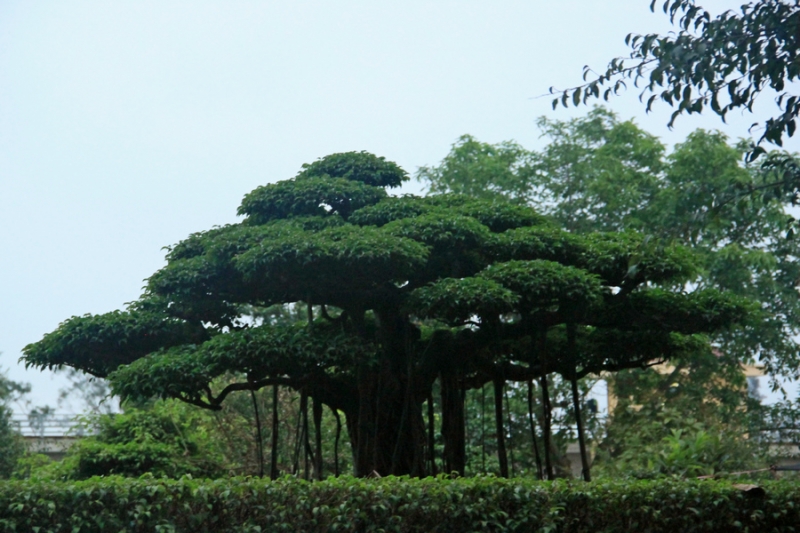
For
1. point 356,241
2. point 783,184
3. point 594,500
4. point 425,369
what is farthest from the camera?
point 425,369

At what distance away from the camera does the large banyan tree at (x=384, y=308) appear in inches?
254

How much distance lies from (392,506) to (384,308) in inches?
134

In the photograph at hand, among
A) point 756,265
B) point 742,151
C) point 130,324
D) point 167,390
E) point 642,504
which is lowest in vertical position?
point 642,504

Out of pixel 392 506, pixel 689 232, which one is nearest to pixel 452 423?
pixel 392 506

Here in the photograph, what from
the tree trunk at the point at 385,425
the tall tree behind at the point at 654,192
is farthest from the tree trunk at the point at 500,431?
the tall tree behind at the point at 654,192

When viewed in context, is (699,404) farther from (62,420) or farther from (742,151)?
(62,420)

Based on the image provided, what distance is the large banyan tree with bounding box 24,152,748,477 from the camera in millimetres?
6449

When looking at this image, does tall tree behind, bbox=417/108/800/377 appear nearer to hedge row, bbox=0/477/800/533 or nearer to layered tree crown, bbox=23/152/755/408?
layered tree crown, bbox=23/152/755/408

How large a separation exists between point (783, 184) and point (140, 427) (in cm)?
862

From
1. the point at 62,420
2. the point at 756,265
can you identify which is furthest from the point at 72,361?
the point at 62,420

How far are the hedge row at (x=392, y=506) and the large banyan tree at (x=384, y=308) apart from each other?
5.93ft

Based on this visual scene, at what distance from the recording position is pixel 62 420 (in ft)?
55.1

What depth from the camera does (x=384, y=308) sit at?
25.2 ft

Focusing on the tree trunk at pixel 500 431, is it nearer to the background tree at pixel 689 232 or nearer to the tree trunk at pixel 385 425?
the tree trunk at pixel 385 425
